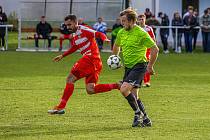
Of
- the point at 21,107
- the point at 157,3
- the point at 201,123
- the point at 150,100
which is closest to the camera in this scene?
the point at 201,123

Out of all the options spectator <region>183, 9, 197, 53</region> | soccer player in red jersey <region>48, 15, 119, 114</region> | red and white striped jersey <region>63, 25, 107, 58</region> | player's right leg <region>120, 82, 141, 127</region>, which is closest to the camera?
player's right leg <region>120, 82, 141, 127</region>

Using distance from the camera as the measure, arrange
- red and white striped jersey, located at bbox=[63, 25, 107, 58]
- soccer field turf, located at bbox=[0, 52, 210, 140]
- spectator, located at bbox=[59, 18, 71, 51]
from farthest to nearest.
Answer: spectator, located at bbox=[59, 18, 71, 51]
red and white striped jersey, located at bbox=[63, 25, 107, 58]
soccer field turf, located at bbox=[0, 52, 210, 140]

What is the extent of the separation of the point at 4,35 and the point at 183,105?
20.8 metres

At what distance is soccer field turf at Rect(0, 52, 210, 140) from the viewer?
1124cm

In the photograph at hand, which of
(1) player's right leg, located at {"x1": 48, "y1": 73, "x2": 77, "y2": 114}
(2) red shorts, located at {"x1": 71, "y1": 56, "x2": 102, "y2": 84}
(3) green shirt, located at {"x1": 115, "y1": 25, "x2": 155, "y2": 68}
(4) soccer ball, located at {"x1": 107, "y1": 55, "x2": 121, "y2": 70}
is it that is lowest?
(1) player's right leg, located at {"x1": 48, "y1": 73, "x2": 77, "y2": 114}

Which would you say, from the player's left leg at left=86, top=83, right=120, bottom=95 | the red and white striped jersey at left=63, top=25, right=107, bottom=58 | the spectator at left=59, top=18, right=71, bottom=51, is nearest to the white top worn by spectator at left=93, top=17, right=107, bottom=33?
the spectator at left=59, top=18, right=71, bottom=51

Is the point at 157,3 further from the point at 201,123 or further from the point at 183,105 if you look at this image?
the point at 201,123

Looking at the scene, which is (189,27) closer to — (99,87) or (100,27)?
(100,27)

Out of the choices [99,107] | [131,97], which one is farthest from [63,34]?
[131,97]

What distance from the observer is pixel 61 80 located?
20.8 m

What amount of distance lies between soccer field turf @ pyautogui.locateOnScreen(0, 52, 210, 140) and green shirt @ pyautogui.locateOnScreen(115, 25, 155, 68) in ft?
3.62

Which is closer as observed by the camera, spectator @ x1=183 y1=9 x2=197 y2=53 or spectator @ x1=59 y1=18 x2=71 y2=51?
spectator @ x1=183 y1=9 x2=197 y2=53

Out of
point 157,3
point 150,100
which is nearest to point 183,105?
point 150,100

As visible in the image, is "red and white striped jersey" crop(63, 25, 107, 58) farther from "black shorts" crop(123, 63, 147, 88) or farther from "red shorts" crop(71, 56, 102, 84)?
"black shorts" crop(123, 63, 147, 88)
